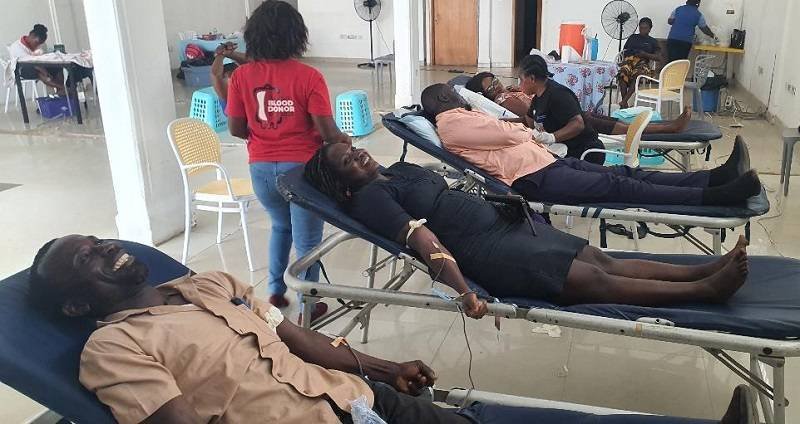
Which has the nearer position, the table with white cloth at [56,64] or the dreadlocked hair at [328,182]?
the dreadlocked hair at [328,182]

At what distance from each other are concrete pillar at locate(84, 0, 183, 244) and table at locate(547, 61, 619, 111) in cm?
372

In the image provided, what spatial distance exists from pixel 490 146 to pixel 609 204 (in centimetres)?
63

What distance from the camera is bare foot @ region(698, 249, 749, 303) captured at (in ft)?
6.50

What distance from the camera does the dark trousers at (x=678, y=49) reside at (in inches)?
356

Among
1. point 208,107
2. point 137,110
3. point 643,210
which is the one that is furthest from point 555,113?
point 208,107

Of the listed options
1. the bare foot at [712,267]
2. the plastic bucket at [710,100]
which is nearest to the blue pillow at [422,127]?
the bare foot at [712,267]

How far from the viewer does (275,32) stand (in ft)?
8.36

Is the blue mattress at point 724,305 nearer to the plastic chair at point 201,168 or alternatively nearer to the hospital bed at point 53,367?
the hospital bed at point 53,367

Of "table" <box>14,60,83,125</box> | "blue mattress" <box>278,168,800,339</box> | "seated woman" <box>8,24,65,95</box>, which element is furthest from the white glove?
"seated woman" <box>8,24,65,95</box>

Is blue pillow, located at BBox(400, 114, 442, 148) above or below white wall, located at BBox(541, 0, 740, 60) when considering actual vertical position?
below

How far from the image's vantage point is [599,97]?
646 cm

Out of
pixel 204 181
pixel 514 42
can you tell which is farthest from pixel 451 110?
pixel 514 42

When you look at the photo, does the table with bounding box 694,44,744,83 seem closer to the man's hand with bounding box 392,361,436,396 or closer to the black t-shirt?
the black t-shirt

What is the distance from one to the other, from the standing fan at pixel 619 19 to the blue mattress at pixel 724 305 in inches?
285
